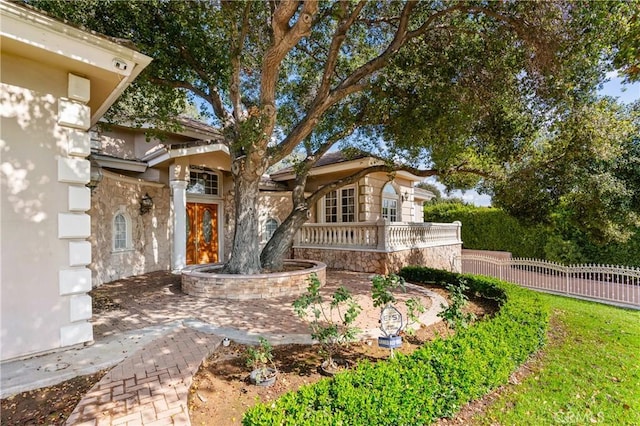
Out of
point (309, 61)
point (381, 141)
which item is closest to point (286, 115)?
point (309, 61)

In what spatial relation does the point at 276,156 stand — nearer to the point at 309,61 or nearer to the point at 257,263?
the point at 257,263

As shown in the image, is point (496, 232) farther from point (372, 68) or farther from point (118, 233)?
point (118, 233)

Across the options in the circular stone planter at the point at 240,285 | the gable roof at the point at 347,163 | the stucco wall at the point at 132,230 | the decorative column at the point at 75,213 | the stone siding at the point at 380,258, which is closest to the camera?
the decorative column at the point at 75,213

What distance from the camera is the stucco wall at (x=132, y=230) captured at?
9.52 metres

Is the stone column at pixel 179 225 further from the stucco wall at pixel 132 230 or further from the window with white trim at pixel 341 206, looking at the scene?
the window with white trim at pixel 341 206

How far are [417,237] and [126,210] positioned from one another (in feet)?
37.0

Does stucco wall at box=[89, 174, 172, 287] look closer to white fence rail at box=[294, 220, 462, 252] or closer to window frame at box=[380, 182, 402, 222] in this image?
white fence rail at box=[294, 220, 462, 252]

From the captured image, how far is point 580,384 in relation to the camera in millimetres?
4336

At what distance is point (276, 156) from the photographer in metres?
8.73

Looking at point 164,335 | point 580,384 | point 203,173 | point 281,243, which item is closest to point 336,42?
point 281,243

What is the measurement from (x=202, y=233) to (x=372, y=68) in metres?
9.63

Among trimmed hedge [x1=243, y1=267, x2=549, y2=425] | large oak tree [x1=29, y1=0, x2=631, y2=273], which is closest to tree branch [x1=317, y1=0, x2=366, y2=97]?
large oak tree [x1=29, y1=0, x2=631, y2=273]

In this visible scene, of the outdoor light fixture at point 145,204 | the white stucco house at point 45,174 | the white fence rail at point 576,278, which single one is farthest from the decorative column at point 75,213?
the white fence rail at point 576,278

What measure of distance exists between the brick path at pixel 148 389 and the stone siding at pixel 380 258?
308 inches
